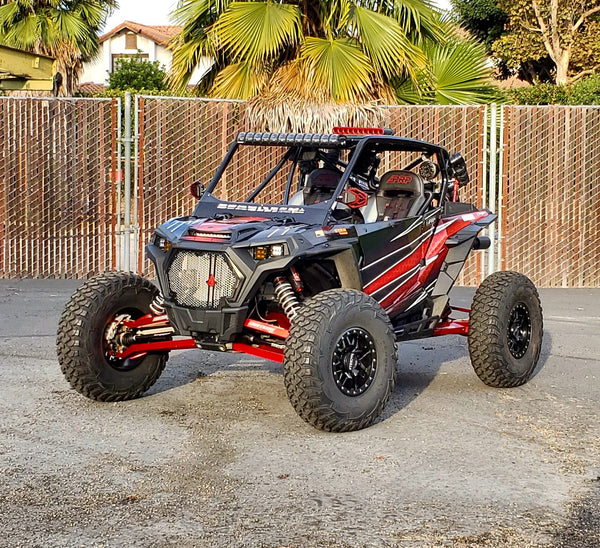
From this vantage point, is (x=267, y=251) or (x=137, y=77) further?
(x=137, y=77)

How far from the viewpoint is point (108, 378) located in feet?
24.8

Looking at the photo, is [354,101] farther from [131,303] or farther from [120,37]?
[120,37]

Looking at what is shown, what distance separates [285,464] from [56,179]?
30.8 feet

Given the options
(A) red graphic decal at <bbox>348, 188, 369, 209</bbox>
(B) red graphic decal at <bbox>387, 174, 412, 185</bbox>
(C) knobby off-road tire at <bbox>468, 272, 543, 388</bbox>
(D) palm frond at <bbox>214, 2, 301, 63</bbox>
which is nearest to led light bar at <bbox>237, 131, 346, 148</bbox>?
(A) red graphic decal at <bbox>348, 188, 369, 209</bbox>

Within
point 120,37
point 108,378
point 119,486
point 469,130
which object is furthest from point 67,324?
point 120,37

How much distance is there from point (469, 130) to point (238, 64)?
3700 millimetres

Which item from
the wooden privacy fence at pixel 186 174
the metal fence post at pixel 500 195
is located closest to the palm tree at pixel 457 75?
the wooden privacy fence at pixel 186 174

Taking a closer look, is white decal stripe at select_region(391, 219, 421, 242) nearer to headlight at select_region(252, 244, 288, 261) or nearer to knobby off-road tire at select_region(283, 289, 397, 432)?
knobby off-road tire at select_region(283, 289, 397, 432)

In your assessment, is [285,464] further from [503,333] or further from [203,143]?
[203,143]

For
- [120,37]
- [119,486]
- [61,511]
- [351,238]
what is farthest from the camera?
[120,37]

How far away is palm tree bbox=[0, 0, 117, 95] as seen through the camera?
29481 millimetres

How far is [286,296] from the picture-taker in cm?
706

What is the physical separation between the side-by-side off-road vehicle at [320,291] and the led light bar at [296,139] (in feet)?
0.04

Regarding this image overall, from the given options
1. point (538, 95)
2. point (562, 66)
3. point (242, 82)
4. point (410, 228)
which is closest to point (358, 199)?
point (410, 228)
